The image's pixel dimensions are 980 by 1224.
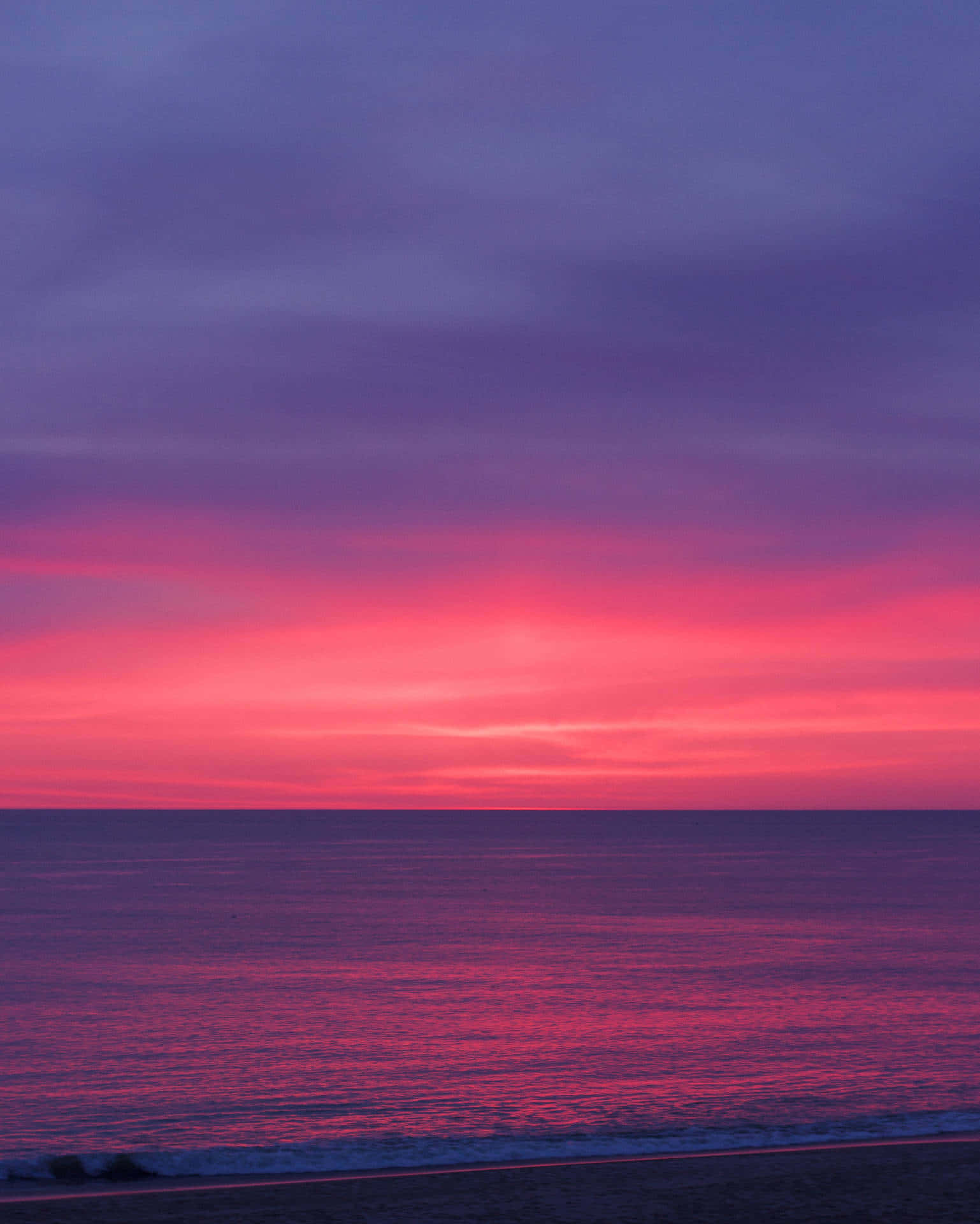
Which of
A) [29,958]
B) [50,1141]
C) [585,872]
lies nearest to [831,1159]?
[50,1141]

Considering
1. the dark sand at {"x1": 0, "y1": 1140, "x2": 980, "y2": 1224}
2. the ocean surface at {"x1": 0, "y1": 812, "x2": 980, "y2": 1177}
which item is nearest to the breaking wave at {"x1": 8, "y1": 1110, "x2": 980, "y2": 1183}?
the ocean surface at {"x1": 0, "y1": 812, "x2": 980, "y2": 1177}

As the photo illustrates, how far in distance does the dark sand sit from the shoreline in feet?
0.30

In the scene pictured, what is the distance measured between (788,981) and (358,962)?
19.2m

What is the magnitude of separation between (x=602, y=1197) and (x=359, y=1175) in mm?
4872

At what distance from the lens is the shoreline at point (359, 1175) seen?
66.5 feet

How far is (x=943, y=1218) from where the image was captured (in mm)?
18062

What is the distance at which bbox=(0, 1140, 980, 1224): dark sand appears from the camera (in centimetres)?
1823

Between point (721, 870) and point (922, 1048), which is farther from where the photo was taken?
point (721, 870)

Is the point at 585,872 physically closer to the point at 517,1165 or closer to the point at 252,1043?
the point at 252,1043

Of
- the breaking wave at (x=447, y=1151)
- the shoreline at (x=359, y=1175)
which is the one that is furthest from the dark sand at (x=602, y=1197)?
the breaking wave at (x=447, y=1151)

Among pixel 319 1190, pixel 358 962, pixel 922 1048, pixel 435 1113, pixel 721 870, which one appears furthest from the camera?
pixel 721 870

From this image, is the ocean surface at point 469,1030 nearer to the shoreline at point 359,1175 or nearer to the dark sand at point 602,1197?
the shoreline at point 359,1175

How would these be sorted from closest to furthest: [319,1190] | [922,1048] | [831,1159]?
[319,1190] → [831,1159] → [922,1048]

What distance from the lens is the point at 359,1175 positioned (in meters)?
22.1
